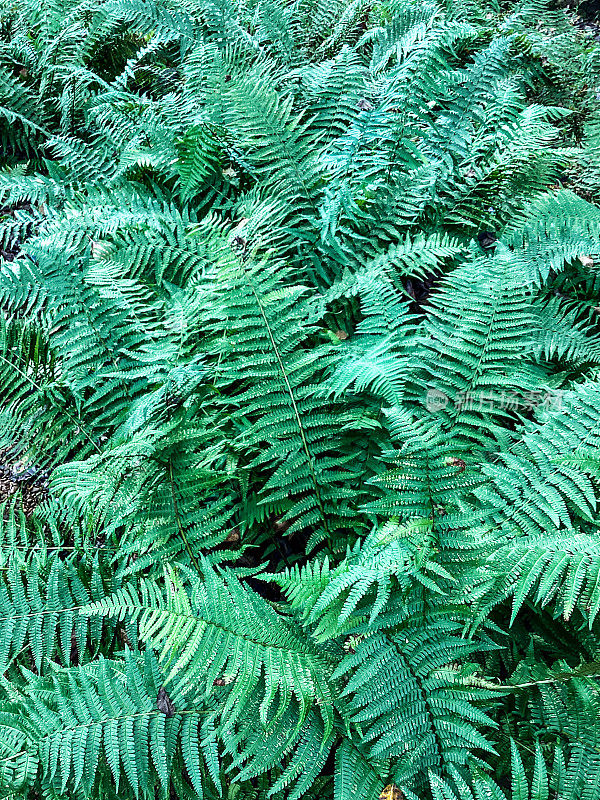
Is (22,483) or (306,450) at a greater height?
(306,450)

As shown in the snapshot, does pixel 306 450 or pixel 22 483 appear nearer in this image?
pixel 306 450

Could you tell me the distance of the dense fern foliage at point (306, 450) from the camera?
170 cm

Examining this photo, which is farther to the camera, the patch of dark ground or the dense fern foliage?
the patch of dark ground

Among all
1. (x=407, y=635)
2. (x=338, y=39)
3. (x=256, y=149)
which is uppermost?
(x=338, y=39)

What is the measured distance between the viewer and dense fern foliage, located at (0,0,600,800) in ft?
5.57

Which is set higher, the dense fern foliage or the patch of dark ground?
the dense fern foliage

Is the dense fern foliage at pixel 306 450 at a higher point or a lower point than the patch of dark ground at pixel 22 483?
higher

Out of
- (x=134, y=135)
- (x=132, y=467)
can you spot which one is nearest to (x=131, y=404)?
(x=132, y=467)

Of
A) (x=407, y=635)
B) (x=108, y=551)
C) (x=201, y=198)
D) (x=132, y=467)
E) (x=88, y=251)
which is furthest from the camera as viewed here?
(x=201, y=198)

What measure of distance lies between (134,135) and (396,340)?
102 inches

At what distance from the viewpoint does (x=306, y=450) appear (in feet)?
7.43

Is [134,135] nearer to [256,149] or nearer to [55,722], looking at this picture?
[256,149]

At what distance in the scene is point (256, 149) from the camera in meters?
3.32

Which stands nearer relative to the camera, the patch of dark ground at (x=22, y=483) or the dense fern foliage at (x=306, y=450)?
the dense fern foliage at (x=306, y=450)
